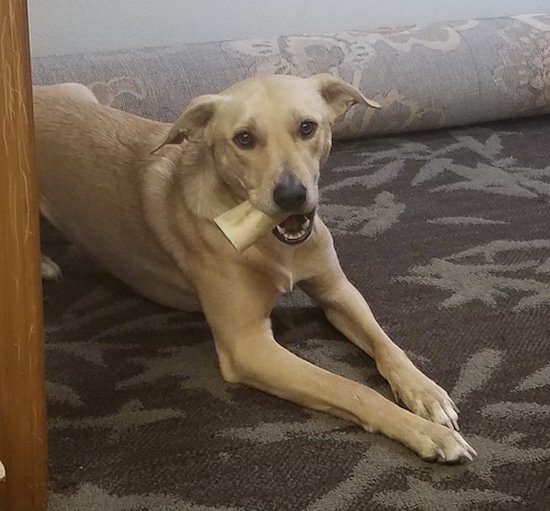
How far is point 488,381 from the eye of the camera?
180cm

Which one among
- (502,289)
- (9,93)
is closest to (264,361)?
(502,289)

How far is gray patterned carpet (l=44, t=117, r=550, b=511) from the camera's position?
1.52 m

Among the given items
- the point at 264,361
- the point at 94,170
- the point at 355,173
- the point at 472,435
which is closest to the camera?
the point at 472,435

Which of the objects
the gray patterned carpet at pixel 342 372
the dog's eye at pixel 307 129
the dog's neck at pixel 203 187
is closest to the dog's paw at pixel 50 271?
the gray patterned carpet at pixel 342 372

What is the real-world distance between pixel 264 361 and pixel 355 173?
1.35 meters

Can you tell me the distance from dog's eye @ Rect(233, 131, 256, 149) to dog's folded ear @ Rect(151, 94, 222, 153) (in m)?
0.11

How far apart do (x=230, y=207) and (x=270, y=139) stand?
21 cm

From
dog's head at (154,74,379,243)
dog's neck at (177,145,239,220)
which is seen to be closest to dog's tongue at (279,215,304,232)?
dog's head at (154,74,379,243)

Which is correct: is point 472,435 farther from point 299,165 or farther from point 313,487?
point 299,165

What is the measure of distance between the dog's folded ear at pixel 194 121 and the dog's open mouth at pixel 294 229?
28cm

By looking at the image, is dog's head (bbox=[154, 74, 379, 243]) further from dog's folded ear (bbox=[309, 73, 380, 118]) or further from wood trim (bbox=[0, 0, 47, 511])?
wood trim (bbox=[0, 0, 47, 511])

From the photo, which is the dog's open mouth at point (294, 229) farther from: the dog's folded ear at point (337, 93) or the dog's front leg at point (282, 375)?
the dog's folded ear at point (337, 93)

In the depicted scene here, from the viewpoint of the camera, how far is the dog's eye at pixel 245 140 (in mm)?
1780

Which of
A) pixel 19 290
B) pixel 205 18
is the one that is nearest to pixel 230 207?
pixel 19 290
